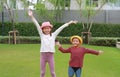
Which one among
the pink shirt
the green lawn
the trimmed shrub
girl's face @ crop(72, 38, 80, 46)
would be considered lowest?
the green lawn

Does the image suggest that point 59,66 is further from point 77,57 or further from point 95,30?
point 95,30

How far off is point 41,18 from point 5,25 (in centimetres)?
269

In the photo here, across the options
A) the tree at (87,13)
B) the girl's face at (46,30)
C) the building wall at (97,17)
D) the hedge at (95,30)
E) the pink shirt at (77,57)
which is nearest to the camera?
the pink shirt at (77,57)

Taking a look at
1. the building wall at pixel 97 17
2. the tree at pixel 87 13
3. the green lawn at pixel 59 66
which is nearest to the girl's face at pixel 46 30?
the green lawn at pixel 59 66

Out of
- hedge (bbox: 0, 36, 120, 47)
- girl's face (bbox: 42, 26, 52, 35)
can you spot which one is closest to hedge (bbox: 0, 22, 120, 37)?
hedge (bbox: 0, 36, 120, 47)

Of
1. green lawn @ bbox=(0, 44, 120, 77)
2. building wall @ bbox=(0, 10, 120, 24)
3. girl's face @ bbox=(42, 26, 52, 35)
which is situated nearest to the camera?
girl's face @ bbox=(42, 26, 52, 35)

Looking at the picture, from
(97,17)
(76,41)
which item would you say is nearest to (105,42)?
(97,17)

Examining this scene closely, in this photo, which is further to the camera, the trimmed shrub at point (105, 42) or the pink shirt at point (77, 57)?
the trimmed shrub at point (105, 42)

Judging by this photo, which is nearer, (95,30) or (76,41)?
(76,41)

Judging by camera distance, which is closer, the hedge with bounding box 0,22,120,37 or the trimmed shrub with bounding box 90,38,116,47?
the trimmed shrub with bounding box 90,38,116,47

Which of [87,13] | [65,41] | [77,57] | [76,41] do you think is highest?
[87,13]

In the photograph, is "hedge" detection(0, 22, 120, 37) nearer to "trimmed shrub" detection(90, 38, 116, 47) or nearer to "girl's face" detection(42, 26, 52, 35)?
"trimmed shrub" detection(90, 38, 116, 47)

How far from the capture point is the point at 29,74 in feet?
35.9

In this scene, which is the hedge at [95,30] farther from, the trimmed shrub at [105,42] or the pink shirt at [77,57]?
the pink shirt at [77,57]
